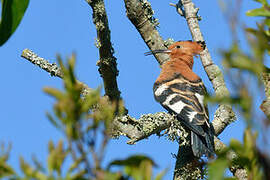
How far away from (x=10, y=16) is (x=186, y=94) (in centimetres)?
292

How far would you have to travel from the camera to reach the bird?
3351 millimetres

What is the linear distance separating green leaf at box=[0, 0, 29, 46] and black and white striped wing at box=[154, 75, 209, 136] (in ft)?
7.42

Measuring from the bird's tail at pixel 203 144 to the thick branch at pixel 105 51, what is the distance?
0.65 metres

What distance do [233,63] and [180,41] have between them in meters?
4.15

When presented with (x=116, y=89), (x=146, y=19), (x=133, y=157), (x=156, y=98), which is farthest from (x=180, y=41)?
(x=133, y=157)

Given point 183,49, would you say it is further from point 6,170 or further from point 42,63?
point 6,170

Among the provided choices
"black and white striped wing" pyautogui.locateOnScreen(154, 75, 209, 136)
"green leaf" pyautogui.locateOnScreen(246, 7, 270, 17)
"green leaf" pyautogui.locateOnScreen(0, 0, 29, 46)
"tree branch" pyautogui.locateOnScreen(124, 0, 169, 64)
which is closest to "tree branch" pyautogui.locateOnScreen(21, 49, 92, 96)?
"tree branch" pyautogui.locateOnScreen(124, 0, 169, 64)

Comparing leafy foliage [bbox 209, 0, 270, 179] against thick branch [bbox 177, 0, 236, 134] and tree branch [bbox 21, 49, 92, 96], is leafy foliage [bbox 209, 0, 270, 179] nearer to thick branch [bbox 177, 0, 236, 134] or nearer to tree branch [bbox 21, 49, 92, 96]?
thick branch [bbox 177, 0, 236, 134]

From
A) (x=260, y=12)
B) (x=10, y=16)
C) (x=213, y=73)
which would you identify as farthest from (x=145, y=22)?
(x=260, y=12)

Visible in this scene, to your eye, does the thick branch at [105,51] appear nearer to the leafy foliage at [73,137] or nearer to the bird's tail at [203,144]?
the bird's tail at [203,144]

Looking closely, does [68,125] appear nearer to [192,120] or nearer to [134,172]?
[134,172]

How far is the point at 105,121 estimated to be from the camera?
0.63 meters

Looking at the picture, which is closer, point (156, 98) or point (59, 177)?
point (59, 177)

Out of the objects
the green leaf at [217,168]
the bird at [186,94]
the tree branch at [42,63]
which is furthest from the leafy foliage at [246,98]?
the tree branch at [42,63]
